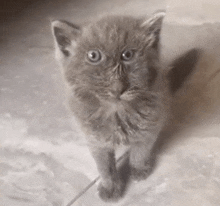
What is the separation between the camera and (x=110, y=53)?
0.98 meters

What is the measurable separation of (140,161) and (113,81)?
0.51 m

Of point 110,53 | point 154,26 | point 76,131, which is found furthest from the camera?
point 76,131

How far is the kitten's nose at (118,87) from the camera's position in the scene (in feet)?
3.28

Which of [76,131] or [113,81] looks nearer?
[113,81]

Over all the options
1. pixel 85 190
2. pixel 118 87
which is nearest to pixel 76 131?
pixel 85 190

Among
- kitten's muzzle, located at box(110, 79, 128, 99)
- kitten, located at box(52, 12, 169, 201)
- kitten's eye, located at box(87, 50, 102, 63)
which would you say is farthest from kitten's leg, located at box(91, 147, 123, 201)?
A: kitten's eye, located at box(87, 50, 102, 63)

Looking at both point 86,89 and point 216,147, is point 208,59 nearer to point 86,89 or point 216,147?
point 216,147

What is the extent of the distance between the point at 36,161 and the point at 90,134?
462 millimetres

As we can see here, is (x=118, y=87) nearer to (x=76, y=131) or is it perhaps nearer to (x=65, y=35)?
(x=65, y=35)

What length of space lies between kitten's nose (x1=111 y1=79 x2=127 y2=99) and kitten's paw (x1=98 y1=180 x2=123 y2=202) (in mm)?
502

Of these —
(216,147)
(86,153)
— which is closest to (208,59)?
(216,147)

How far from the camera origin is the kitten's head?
992mm

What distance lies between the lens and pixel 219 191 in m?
1.29

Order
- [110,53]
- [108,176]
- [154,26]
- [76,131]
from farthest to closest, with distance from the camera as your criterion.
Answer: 1. [76,131]
2. [108,176]
3. [154,26]
4. [110,53]
